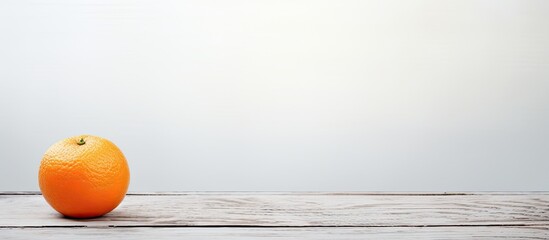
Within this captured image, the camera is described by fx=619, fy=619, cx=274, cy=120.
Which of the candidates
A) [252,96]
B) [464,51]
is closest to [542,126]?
[464,51]

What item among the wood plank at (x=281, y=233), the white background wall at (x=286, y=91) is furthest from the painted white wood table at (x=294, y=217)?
the white background wall at (x=286, y=91)

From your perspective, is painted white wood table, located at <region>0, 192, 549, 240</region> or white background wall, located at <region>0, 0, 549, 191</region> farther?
white background wall, located at <region>0, 0, 549, 191</region>

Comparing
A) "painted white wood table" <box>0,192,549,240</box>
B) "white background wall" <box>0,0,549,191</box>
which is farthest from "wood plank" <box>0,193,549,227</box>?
"white background wall" <box>0,0,549,191</box>

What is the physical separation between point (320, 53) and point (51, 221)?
85 centimetres

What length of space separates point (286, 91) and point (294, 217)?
2.21 feet

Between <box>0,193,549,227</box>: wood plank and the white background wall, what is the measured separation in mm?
472

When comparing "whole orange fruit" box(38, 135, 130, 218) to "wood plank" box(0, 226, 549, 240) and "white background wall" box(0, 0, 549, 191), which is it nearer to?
"wood plank" box(0, 226, 549, 240)

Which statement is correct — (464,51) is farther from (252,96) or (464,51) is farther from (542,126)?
(252,96)

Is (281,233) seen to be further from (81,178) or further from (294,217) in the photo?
(81,178)

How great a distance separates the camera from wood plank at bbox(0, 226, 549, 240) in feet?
2.43

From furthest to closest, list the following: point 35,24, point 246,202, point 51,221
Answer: point 35,24 < point 246,202 < point 51,221

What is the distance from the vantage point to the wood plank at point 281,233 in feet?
2.43

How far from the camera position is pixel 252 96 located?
1.50 metres

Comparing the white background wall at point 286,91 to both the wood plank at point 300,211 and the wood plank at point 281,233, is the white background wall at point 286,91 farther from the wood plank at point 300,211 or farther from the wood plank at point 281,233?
the wood plank at point 281,233
